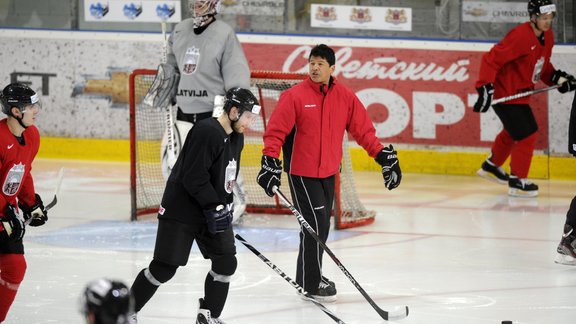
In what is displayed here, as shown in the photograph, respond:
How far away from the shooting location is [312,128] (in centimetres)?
546

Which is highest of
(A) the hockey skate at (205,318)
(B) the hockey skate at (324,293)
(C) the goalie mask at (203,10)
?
(C) the goalie mask at (203,10)

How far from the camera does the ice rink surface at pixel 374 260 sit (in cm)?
529

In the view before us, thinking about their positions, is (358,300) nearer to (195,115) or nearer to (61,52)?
(195,115)

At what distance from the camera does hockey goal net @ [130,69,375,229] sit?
7.71m

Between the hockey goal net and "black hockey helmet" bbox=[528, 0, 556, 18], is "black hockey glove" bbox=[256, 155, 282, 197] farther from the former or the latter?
"black hockey helmet" bbox=[528, 0, 556, 18]

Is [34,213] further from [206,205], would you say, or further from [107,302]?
[107,302]

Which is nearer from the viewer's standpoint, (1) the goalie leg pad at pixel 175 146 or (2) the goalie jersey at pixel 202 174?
(2) the goalie jersey at pixel 202 174

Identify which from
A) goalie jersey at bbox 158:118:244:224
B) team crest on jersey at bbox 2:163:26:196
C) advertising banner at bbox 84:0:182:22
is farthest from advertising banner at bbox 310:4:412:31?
team crest on jersey at bbox 2:163:26:196

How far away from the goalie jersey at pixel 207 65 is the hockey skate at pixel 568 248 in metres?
2.19

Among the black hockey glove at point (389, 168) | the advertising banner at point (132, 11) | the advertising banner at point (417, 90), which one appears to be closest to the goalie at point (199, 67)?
the black hockey glove at point (389, 168)

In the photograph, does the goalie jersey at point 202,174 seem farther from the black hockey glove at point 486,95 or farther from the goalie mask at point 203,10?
the black hockey glove at point 486,95

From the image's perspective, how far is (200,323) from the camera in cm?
471

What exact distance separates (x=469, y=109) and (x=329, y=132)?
184 inches

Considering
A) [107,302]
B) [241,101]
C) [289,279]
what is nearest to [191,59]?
[289,279]
